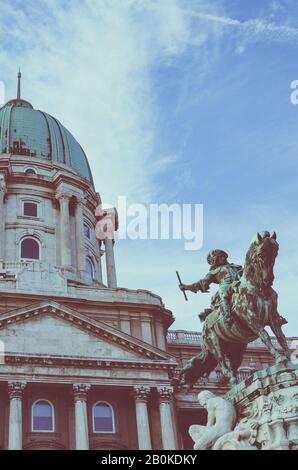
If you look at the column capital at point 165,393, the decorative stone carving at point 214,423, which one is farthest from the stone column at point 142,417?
the decorative stone carving at point 214,423

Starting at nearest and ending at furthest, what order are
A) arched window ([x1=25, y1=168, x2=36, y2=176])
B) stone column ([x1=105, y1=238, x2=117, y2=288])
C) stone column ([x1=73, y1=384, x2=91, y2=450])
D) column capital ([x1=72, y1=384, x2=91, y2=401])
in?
stone column ([x1=73, y1=384, x2=91, y2=450]) < column capital ([x1=72, y1=384, x2=91, y2=401]) < stone column ([x1=105, y1=238, x2=117, y2=288]) < arched window ([x1=25, y1=168, x2=36, y2=176])

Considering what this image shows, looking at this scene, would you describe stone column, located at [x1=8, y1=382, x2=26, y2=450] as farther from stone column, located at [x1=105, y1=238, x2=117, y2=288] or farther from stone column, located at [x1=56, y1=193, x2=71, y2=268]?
stone column, located at [x1=105, y1=238, x2=117, y2=288]

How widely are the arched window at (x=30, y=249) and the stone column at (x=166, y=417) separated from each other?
17549mm

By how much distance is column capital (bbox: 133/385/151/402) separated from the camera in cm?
3412

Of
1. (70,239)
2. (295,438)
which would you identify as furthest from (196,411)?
(295,438)

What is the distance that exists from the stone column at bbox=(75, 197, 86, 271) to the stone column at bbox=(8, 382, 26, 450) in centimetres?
1677

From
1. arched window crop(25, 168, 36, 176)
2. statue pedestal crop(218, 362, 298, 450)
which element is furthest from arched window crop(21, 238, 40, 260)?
statue pedestal crop(218, 362, 298, 450)

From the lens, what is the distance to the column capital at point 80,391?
108ft

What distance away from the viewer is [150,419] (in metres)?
35.1

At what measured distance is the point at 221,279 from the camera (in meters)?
10.8

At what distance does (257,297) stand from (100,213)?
1810 inches
